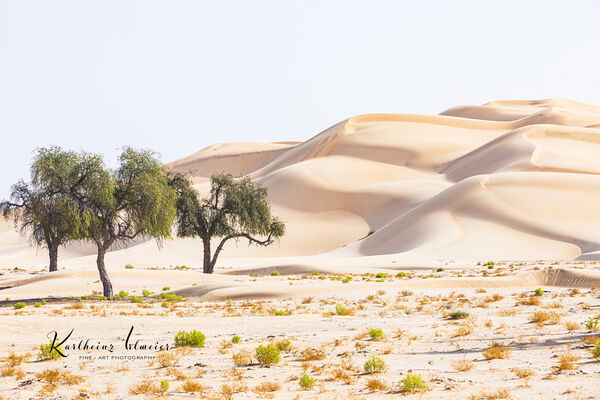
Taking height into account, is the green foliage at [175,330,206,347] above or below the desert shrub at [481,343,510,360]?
above

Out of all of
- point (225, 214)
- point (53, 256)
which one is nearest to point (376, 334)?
point (225, 214)

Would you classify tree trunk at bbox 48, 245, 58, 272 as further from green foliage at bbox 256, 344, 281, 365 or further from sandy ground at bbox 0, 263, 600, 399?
green foliage at bbox 256, 344, 281, 365

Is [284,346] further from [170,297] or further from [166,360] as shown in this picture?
[170,297]

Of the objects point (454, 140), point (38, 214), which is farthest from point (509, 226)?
point (454, 140)

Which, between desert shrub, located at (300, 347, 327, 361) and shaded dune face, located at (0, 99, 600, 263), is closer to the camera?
desert shrub, located at (300, 347, 327, 361)

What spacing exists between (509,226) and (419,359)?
63723mm

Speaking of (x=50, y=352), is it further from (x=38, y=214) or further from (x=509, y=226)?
(x=509, y=226)

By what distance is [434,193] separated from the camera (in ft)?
337

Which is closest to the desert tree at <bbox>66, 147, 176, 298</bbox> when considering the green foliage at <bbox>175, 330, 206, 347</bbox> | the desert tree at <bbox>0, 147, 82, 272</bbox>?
the desert tree at <bbox>0, 147, 82, 272</bbox>

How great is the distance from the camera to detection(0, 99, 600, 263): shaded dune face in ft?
242

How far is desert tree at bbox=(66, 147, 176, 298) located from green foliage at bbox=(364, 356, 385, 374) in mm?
19999

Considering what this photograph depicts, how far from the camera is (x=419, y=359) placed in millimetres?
15469

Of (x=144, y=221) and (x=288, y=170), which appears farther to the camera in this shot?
(x=288, y=170)

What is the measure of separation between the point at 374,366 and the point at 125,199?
21.4 m
